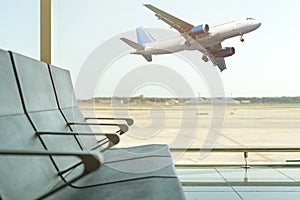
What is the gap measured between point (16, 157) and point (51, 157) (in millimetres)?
287

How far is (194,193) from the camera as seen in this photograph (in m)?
2.28

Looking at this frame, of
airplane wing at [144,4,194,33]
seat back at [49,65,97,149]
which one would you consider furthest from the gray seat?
airplane wing at [144,4,194,33]

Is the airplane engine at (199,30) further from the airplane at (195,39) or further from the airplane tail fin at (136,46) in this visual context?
the airplane tail fin at (136,46)

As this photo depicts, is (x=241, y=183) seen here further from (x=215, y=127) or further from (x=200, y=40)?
(x=200, y=40)

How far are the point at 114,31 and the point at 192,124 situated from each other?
116 centimetres

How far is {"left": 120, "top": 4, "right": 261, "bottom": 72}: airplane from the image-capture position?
2.93 m

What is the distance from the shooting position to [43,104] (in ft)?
5.32

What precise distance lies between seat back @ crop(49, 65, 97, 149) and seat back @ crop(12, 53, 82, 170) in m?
0.08

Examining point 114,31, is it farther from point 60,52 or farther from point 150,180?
point 150,180

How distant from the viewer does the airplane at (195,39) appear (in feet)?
9.62

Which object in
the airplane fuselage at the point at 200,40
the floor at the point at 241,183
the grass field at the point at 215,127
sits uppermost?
the airplane fuselage at the point at 200,40

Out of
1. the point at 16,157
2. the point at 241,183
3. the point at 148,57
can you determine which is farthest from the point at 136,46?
the point at 16,157

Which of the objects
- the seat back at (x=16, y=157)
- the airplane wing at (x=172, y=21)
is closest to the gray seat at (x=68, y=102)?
the seat back at (x=16, y=157)

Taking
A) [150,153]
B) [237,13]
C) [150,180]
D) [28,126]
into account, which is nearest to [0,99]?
[28,126]
